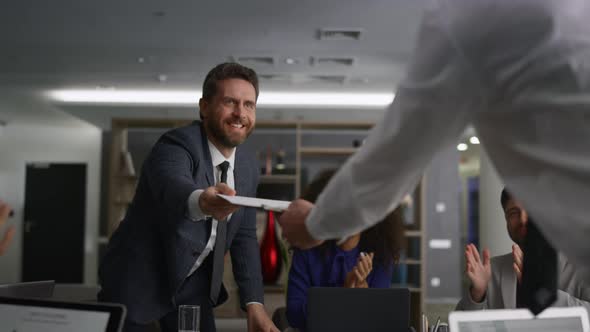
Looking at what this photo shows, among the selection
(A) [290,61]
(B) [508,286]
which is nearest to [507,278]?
(B) [508,286]

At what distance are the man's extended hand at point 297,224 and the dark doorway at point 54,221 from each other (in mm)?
11042

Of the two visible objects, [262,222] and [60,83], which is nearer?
[262,222]

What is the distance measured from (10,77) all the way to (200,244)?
263 inches

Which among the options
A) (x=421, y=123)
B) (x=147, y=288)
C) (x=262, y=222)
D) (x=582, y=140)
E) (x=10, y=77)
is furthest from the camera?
(x=10, y=77)

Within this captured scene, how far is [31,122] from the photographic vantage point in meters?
11.0

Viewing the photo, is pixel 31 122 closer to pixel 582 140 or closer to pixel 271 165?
pixel 271 165

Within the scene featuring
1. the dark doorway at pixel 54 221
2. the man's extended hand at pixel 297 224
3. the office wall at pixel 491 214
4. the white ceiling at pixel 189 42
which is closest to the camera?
the man's extended hand at pixel 297 224

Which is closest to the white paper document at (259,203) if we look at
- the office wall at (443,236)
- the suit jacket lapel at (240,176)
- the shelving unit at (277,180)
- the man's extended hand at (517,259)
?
the suit jacket lapel at (240,176)

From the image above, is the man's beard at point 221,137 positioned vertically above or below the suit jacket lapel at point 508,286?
above

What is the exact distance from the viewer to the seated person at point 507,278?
2.00m

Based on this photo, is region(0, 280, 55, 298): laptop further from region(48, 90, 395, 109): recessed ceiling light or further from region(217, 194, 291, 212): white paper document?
region(48, 90, 395, 109): recessed ceiling light

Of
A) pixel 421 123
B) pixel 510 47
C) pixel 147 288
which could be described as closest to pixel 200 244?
pixel 147 288

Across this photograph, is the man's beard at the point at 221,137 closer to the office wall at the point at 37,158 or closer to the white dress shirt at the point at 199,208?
the white dress shirt at the point at 199,208

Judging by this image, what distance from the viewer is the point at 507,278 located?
6.97ft
